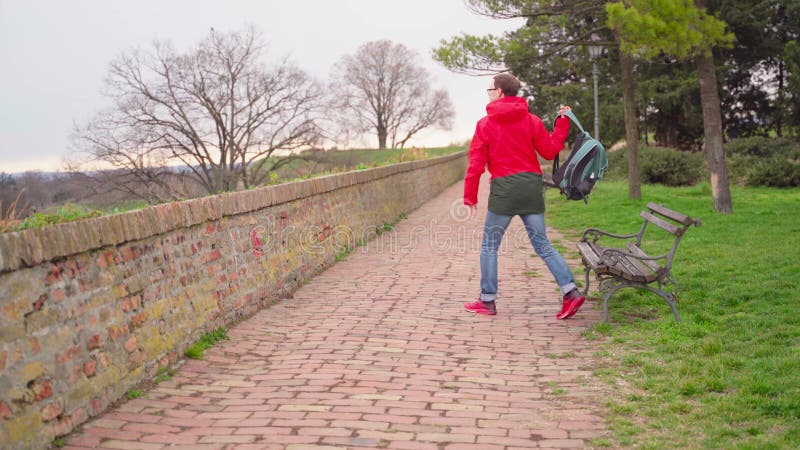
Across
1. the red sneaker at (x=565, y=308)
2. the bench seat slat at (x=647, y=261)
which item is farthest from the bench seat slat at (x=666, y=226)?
the red sneaker at (x=565, y=308)

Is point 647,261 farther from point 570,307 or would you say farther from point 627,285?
point 570,307

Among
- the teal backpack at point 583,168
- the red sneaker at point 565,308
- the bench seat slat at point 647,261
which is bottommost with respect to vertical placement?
the red sneaker at point 565,308

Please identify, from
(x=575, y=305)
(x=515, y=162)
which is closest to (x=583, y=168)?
(x=515, y=162)

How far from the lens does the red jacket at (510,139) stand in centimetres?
652

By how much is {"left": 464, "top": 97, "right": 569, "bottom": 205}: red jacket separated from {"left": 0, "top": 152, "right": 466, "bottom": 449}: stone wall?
2.19 m

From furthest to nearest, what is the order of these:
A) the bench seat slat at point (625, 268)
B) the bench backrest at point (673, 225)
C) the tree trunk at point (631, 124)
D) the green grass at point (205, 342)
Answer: the tree trunk at point (631, 124) < the bench seat slat at point (625, 268) < the bench backrest at point (673, 225) < the green grass at point (205, 342)

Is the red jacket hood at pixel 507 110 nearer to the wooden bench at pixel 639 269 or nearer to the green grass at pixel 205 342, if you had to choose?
the wooden bench at pixel 639 269

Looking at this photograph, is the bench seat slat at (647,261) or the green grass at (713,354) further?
the bench seat slat at (647,261)

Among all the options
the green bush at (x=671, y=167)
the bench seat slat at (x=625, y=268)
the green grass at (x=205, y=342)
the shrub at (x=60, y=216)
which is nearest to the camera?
the shrub at (x=60, y=216)

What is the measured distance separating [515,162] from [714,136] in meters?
9.58

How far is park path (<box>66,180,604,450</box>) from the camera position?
4.01 m

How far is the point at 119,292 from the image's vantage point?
4723 mm

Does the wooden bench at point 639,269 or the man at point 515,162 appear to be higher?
the man at point 515,162

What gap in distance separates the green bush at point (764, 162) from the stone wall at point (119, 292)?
17.1 metres
